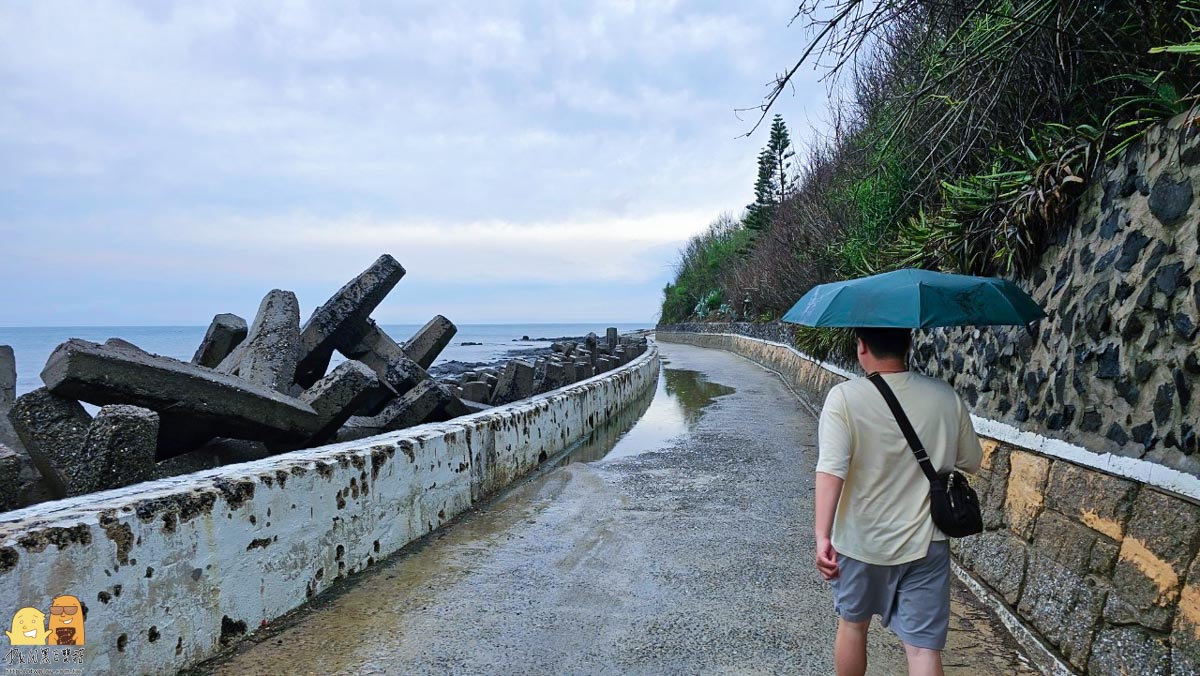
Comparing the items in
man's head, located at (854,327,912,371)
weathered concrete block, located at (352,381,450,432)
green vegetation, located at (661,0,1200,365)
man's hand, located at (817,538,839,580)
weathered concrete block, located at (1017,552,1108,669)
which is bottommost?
weathered concrete block, located at (1017,552,1108,669)

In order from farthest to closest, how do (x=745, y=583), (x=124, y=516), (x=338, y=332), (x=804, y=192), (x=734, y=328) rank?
1. (x=734, y=328)
2. (x=804, y=192)
3. (x=338, y=332)
4. (x=745, y=583)
5. (x=124, y=516)

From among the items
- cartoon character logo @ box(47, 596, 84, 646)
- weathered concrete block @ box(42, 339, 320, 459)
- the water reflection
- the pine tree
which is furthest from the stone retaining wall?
the pine tree

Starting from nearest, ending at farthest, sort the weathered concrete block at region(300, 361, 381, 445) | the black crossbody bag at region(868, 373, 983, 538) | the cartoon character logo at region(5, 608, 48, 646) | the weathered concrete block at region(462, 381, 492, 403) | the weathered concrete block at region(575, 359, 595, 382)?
the cartoon character logo at region(5, 608, 48, 646) < the black crossbody bag at region(868, 373, 983, 538) < the weathered concrete block at region(300, 361, 381, 445) < the weathered concrete block at region(462, 381, 492, 403) < the weathered concrete block at region(575, 359, 595, 382)

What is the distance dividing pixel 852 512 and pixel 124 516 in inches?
107

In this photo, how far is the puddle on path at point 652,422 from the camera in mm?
9102

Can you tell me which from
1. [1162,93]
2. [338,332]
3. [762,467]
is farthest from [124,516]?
[762,467]

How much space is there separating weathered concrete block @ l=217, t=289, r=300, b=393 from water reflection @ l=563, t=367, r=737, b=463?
132 inches

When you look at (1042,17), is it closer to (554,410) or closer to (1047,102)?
(1047,102)

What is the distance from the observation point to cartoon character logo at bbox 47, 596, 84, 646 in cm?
245

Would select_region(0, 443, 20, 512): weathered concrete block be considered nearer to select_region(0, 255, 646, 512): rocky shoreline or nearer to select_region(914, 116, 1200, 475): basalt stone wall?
select_region(0, 255, 646, 512): rocky shoreline

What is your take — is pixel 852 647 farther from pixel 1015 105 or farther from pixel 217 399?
pixel 1015 105

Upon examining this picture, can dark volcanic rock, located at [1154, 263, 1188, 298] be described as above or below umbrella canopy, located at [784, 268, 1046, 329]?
above

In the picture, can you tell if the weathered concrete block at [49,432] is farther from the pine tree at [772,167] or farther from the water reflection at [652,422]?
the pine tree at [772,167]

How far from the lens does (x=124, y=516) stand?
272cm
